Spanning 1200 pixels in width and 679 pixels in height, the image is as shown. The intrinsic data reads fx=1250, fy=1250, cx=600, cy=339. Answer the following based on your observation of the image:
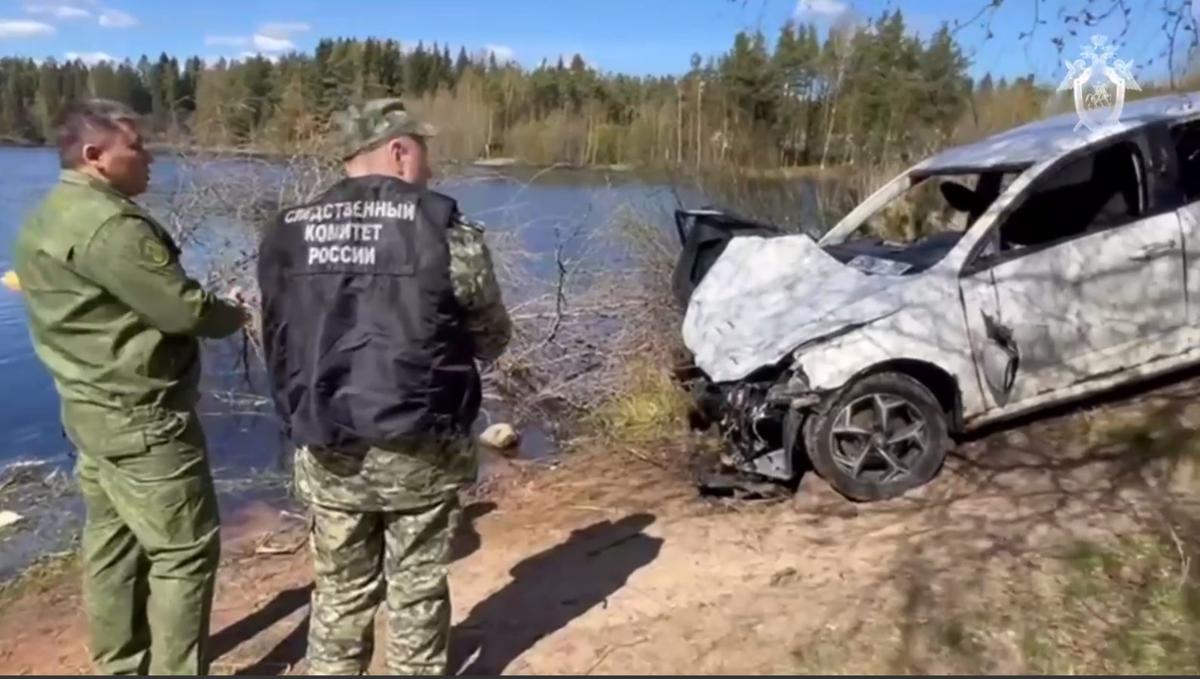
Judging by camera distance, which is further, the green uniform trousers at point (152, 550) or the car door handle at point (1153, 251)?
the car door handle at point (1153, 251)

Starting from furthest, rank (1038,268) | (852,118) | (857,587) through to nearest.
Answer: (852,118) < (1038,268) < (857,587)

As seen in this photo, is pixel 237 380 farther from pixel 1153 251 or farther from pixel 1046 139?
pixel 1153 251

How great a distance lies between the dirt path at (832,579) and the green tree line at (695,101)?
4.51m

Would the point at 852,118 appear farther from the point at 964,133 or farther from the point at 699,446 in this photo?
the point at 699,446

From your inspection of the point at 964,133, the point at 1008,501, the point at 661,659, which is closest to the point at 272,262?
the point at 661,659

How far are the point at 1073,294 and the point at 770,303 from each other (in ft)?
5.08

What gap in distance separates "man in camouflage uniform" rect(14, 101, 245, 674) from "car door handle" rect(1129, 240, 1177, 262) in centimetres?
461

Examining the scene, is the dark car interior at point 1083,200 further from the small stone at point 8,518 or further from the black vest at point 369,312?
the small stone at point 8,518

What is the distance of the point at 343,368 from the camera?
3.97 meters

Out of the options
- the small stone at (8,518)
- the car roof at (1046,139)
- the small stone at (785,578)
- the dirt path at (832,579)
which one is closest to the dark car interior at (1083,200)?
the car roof at (1046,139)

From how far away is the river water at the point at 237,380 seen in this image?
27.8 ft

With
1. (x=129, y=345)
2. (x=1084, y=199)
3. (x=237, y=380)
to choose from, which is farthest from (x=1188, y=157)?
(x=237, y=380)

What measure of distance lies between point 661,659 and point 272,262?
79.4 inches

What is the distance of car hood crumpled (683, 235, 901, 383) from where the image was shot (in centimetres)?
623
